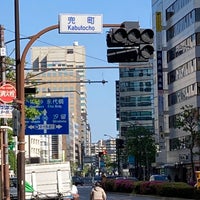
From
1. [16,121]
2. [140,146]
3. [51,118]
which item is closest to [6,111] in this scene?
[16,121]

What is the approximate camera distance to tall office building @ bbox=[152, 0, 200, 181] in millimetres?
86056

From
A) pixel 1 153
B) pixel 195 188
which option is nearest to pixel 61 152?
pixel 195 188

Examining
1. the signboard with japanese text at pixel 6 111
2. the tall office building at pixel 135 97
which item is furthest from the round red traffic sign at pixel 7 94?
the tall office building at pixel 135 97

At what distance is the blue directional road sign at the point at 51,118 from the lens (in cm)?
3831

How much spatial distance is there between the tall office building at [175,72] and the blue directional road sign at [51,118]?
4495 centimetres

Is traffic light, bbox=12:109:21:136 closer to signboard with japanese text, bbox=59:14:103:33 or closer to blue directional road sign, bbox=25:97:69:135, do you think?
signboard with japanese text, bbox=59:14:103:33

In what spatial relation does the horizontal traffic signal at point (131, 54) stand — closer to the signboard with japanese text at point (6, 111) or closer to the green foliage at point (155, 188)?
the signboard with japanese text at point (6, 111)

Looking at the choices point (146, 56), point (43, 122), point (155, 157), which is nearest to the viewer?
point (146, 56)

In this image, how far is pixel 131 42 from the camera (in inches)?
682

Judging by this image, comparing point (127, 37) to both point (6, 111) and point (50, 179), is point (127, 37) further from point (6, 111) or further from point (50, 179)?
point (50, 179)

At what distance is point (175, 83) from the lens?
95062 millimetres

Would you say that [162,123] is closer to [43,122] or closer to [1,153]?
[43,122]

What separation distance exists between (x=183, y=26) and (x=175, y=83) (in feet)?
29.5

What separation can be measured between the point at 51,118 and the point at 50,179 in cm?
540
